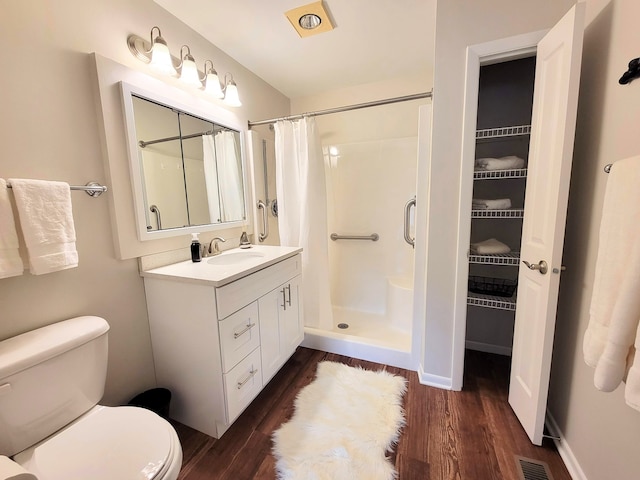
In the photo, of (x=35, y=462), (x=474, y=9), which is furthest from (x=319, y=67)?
(x=35, y=462)

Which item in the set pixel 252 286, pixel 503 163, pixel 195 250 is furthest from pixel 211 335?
pixel 503 163

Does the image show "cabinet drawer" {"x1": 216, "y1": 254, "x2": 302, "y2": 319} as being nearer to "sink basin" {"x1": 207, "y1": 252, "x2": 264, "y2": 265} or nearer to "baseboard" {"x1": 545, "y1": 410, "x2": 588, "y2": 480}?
"sink basin" {"x1": 207, "y1": 252, "x2": 264, "y2": 265}

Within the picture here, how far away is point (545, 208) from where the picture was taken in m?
1.19

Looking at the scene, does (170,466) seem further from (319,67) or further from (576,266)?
(319,67)

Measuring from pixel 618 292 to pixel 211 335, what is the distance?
1471 mm

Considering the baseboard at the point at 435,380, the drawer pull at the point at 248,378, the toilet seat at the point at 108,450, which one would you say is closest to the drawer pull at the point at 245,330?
the drawer pull at the point at 248,378

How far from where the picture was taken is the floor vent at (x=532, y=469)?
114 cm

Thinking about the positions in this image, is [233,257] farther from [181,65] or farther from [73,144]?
[181,65]

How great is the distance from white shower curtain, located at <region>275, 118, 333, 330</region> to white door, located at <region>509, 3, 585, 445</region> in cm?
135

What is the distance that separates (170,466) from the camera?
817mm

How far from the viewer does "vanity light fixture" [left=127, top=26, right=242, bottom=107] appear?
4.45 ft

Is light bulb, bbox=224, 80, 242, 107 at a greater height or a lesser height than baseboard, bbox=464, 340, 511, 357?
greater

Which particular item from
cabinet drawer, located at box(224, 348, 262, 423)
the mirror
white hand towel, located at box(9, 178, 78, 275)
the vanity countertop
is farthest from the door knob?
white hand towel, located at box(9, 178, 78, 275)

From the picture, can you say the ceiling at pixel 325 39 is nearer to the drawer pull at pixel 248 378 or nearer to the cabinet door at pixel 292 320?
the cabinet door at pixel 292 320
